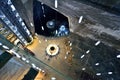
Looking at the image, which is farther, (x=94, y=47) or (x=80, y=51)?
(x=80, y=51)

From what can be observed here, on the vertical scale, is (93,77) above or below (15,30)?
below

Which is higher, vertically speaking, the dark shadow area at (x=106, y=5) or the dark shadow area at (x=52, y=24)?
the dark shadow area at (x=106, y=5)

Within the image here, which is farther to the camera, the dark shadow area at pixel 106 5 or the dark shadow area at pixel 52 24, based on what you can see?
the dark shadow area at pixel 52 24

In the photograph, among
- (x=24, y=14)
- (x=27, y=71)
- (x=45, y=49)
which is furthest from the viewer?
(x=45, y=49)

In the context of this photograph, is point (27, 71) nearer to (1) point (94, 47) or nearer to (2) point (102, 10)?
(1) point (94, 47)

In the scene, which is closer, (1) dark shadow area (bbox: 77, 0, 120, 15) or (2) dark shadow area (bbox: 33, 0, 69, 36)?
(1) dark shadow area (bbox: 77, 0, 120, 15)

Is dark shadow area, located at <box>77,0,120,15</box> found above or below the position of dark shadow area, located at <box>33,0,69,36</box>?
above

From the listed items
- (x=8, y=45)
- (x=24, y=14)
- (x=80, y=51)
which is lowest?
(x=80, y=51)

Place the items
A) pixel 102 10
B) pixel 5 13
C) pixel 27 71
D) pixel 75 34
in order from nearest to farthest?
pixel 102 10
pixel 5 13
pixel 27 71
pixel 75 34

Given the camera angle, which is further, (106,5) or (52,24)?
(52,24)

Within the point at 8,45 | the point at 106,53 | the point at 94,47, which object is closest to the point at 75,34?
the point at 94,47

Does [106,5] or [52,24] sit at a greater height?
A: [106,5]
